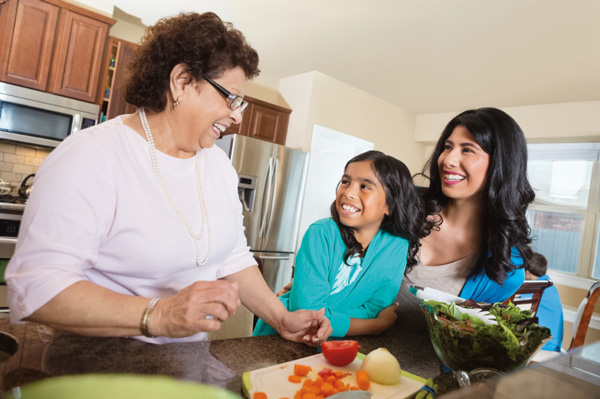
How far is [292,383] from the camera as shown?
0.79 meters

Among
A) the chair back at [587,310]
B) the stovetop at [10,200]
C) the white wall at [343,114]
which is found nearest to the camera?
the chair back at [587,310]

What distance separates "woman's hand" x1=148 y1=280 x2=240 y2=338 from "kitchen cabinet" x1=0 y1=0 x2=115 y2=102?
3.58 meters

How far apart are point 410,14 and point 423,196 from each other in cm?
236

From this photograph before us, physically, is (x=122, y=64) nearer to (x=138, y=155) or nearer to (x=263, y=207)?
(x=263, y=207)

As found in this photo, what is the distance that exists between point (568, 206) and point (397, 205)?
4.77m

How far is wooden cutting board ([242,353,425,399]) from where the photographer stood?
74cm

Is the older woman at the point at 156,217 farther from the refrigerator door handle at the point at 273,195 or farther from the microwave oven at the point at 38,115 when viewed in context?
the refrigerator door handle at the point at 273,195

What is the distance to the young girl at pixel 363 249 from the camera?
1.33 metres

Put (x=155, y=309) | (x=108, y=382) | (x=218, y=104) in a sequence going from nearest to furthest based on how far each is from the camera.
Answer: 1. (x=108, y=382)
2. (x=155, y=309)
3. (x=218, y=104)

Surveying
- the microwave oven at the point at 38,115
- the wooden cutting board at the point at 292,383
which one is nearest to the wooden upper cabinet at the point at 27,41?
the microwave oven at the point at 38,115

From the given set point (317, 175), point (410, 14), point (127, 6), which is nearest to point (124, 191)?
point (410, 14)

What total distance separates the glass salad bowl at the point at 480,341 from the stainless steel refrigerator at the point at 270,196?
11.5 feet

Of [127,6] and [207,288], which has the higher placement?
[127,6]

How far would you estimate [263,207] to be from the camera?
14.9ft
